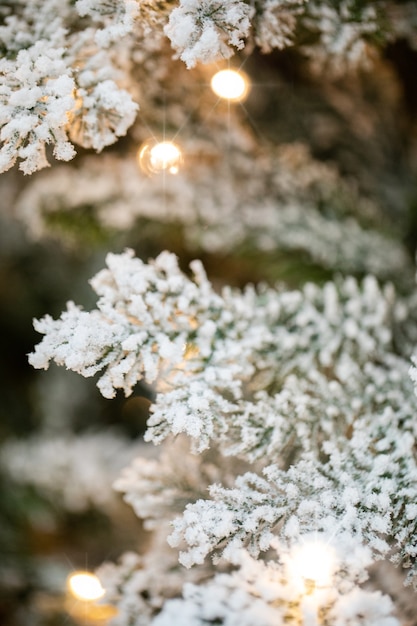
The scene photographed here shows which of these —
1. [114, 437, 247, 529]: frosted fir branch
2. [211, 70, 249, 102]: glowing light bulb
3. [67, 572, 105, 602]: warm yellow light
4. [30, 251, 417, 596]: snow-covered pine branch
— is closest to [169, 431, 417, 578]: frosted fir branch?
[30, 251, 417, 596]: snow-covered pine branch

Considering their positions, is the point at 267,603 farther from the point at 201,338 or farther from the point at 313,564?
the point at 201,338

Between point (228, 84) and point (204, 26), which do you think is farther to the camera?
point (228, 84)

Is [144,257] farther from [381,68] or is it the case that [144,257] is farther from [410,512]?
[410,512]

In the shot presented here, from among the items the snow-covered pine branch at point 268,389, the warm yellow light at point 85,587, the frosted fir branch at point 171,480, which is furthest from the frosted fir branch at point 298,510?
the warm yellow light at point 85,587

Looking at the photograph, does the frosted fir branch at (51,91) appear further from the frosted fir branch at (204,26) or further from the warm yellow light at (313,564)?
the warm yellow light at (313,564)

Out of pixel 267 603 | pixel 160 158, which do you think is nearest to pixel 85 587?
pixel 267 603

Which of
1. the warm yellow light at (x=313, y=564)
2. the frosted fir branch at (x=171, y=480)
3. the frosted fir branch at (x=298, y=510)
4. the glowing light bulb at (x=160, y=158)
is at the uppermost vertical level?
the glowing light bulb at (x=160, y=158)

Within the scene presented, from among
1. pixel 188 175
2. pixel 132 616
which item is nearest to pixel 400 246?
pixel 188 175
